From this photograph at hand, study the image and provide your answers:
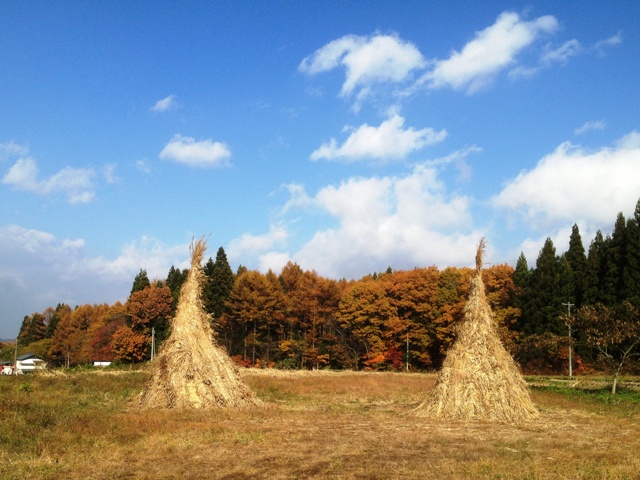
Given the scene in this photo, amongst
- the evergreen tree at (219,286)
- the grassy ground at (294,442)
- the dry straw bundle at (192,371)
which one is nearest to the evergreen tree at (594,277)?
the grassy ground at (294,442)

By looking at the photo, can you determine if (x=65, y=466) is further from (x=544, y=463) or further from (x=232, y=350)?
(x=232, y=350)

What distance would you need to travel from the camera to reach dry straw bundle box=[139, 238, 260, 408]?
1809 centimetres

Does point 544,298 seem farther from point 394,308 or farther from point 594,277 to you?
point 394,308

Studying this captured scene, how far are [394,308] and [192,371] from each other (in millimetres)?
40854

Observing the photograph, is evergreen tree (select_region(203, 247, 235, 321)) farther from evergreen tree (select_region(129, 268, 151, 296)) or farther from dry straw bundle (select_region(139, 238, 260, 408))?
dry straw bundle (select_region(139, 238, 260, 408))

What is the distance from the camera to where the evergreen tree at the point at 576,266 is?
55281 millimetres

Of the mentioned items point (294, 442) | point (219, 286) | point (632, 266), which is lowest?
point (294, 442)

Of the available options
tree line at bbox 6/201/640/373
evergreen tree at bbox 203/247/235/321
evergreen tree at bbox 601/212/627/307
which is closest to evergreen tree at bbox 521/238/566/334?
tree line at bbox 6/201/640/373

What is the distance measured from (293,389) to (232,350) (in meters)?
38.6

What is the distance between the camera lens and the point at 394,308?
2255 inches

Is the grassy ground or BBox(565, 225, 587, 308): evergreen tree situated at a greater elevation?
BBox(565, 225, 587, 308): evergreen tree

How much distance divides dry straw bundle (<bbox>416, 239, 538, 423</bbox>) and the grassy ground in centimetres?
82

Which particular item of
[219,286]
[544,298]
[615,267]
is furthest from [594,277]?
[219,286]

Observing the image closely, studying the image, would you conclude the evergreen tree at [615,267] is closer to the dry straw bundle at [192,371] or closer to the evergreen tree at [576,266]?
the evergreen tree at [576,266]
